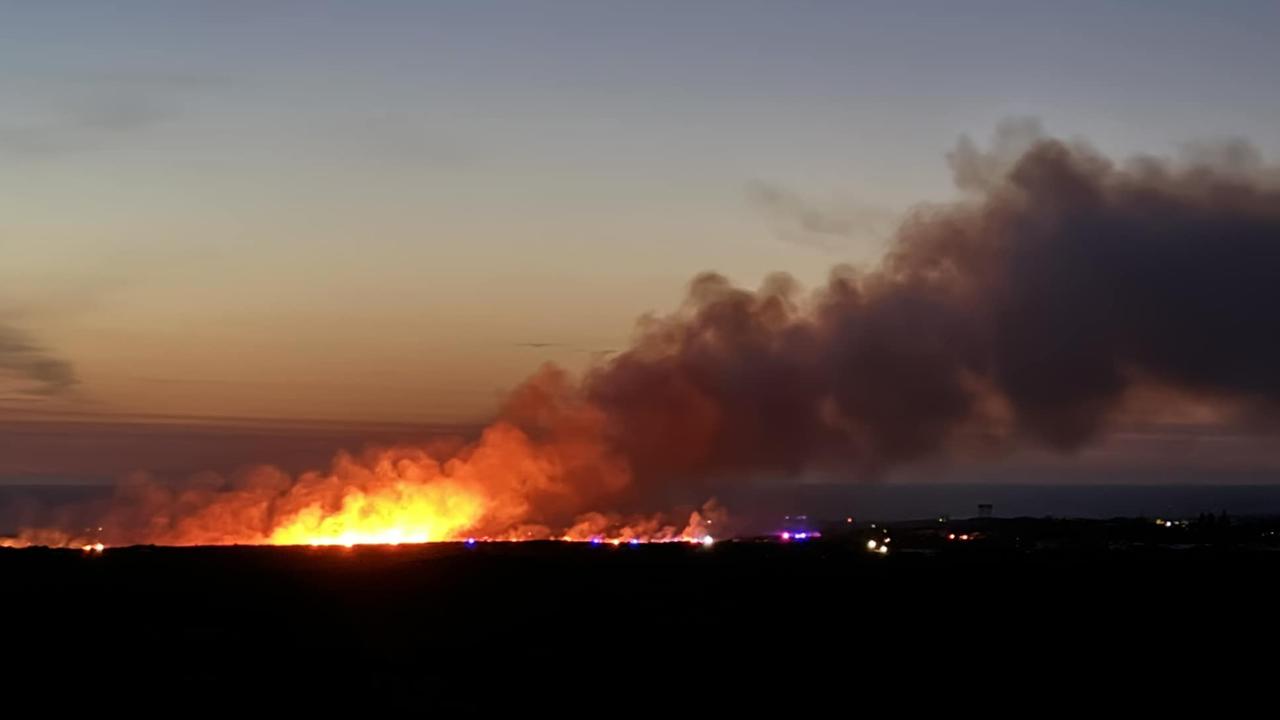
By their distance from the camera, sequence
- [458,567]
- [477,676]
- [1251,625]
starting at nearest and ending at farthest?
[477,676]
[1251,625]
[458,567]

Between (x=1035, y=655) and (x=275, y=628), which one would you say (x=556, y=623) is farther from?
(x=1035, y=655)

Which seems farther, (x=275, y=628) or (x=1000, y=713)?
(x=275, y=628)

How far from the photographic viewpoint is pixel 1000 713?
161ft

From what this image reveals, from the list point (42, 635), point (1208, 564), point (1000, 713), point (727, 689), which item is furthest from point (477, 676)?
point (1208, 564)

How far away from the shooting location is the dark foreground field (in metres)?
57.9

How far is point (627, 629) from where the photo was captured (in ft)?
269

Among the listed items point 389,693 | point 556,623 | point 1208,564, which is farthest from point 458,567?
point 389,693

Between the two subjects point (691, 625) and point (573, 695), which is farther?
point (691, 625)

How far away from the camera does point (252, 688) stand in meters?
56.2

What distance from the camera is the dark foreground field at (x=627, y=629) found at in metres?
57.9

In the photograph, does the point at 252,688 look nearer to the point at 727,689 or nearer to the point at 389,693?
the point at 389,693

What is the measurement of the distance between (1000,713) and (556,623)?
136 feet

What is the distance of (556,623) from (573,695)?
32.5 meters

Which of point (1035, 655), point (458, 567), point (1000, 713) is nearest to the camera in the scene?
point (1000, 713)
